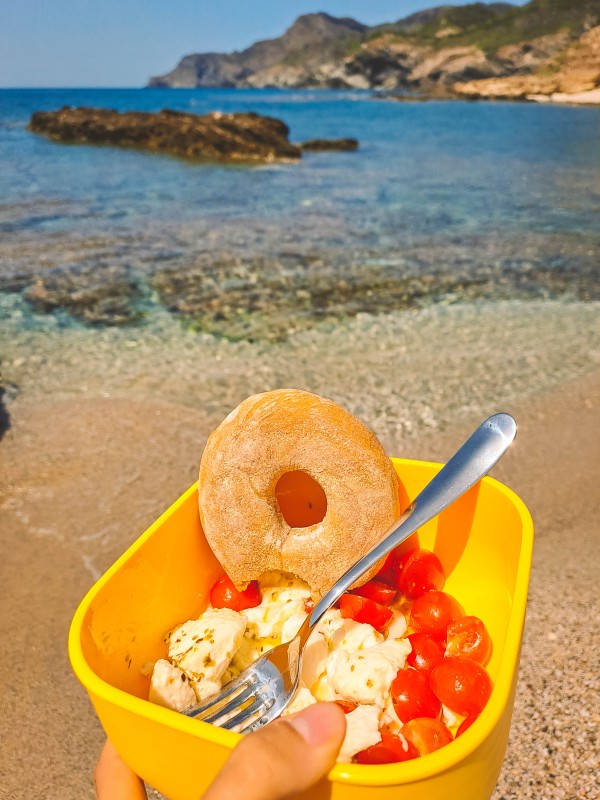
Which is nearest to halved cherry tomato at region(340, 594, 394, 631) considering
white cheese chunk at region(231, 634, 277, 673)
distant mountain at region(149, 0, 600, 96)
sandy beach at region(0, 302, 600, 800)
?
white cheese chunk at region(231, 634, 277, 673)

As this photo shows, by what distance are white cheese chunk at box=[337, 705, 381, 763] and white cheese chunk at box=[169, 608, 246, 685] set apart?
411 millimetres

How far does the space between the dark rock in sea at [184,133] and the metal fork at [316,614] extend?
2625 centimetres

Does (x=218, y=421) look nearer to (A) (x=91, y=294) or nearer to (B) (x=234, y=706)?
(B) (x=234, y=706)

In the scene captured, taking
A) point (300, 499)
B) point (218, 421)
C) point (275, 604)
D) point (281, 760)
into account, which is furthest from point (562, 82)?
point (281, 760)

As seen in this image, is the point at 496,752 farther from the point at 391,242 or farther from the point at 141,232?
the point at 141,232

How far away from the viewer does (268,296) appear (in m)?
9.21

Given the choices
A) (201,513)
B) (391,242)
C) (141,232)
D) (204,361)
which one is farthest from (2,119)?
(201,513)

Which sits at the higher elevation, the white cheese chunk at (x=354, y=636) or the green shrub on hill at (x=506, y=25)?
the green shrub on hill at (x=506, y=25)

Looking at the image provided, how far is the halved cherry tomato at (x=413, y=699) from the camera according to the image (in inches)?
64.7

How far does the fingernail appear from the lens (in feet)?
4.07

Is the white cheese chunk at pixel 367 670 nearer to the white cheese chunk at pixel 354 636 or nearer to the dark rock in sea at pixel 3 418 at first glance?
the white cheese chunk at pixel 354 636

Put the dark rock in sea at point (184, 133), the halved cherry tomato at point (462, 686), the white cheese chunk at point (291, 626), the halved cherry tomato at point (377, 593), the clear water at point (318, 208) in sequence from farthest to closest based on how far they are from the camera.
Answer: the dark rock in sea at point (184, 133)
the clear water at point (318, 208)
the halved cherry tomato at point (377, 593)
the white cheese chunk at point (291, 626)
the halved cherry tomato at point (462, 686)

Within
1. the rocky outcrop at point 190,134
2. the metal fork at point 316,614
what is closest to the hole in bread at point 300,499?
the metal fork at point 316,614

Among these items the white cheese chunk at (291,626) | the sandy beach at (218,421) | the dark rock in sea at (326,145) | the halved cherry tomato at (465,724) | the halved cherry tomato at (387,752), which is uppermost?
the dark rock in sea at (326,145)
